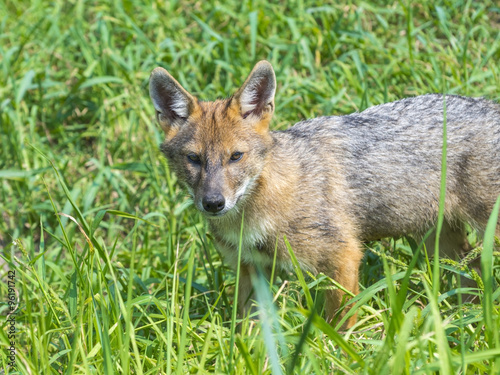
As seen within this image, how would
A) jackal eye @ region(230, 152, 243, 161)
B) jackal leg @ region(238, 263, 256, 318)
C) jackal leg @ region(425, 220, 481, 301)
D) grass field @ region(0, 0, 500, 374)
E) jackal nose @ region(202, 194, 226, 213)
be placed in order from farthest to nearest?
grass field @ region(0, 0, 500, 374)
jackal leg @ region(425, 220, 481, 301)
jackal leg @ region(238, 263, 256, 318)
jackal eye @ region(230, 152, 243, 161)
jackal nose @ region(202, 194, 226, 213)

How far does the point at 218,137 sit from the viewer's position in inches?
171

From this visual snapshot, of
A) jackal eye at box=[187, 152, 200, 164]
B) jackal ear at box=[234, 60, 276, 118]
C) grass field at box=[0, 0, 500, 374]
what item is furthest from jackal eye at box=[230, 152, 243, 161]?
grass field at box=[0, 0, 500, 374]

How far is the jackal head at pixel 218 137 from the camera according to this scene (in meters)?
4.23

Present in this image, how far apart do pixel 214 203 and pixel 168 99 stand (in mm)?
1046

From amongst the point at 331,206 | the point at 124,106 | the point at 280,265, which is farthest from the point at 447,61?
the point at 124,106

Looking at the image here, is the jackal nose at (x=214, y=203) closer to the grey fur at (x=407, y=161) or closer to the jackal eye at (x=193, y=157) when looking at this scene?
the jackal eye at (x=193, y=157)

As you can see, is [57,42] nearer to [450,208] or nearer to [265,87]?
[265,87]

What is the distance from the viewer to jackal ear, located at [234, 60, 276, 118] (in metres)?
4.39

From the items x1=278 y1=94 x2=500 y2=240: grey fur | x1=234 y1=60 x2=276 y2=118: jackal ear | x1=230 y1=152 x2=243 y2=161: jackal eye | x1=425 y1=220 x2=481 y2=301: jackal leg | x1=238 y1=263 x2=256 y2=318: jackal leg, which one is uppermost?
x1=234 y1=60 x2=276 y2=118: jackal ear

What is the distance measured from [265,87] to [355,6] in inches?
147

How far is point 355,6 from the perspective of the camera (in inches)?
302

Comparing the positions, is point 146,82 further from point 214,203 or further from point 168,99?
point 214,203

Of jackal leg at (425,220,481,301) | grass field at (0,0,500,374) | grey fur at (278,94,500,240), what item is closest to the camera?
grey fur at (278,94,500,240)

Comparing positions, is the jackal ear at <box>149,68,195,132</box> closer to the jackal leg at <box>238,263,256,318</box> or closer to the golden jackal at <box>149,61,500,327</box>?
the golden jackal at <box>149,61,500,327</box>
